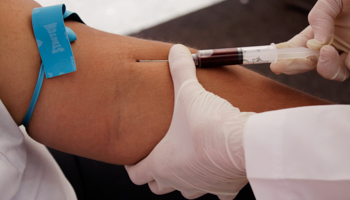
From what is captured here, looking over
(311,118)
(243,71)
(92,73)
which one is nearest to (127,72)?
(92,73)

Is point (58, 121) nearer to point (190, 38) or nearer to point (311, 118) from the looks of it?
point (311, 118)

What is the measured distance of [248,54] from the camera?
896 mm

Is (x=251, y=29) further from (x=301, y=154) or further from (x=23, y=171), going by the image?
(x=23, y=171)

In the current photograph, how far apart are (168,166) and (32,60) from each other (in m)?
0.58

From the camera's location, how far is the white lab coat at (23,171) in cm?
72

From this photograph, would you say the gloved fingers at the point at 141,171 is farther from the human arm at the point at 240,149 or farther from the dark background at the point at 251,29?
the dark background at the point at 251,29

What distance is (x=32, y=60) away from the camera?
0.77m

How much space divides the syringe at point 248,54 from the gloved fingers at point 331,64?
45 millimetres

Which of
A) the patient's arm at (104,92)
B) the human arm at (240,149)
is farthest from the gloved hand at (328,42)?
the human arm at (240,149)

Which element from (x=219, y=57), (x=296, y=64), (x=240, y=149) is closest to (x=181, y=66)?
(x=219, y=57)

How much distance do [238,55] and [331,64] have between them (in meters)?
0.35

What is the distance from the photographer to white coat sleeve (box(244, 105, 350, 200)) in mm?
→ 571

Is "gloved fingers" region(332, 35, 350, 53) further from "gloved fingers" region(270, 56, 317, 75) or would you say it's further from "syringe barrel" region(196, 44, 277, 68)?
"syringe barrel" region(196, 44, 277, 68)

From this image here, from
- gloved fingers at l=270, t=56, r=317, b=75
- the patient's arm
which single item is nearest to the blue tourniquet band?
the patient's arm
